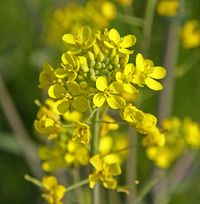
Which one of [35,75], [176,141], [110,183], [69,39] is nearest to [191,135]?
[176,141]

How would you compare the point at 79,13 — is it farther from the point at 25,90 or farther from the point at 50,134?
the point at 50,134

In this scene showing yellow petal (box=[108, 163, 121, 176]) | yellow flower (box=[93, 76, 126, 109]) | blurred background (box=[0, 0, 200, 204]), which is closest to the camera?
yellow flower (box=[93, 76, 126, 109])

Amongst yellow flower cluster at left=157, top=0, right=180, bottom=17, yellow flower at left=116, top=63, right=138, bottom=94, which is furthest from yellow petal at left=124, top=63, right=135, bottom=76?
yellow flower cluster at left=157, top=0, right=180, bottom=17

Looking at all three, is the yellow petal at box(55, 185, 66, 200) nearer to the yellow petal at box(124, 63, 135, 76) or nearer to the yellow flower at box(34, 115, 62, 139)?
the yellow flower at box(34, 115, 62, 139)

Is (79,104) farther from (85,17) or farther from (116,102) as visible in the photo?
(85,17)

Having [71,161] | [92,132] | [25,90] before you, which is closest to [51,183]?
[71,161]

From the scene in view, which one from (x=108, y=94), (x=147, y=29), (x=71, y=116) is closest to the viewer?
(x=108, y=94)
